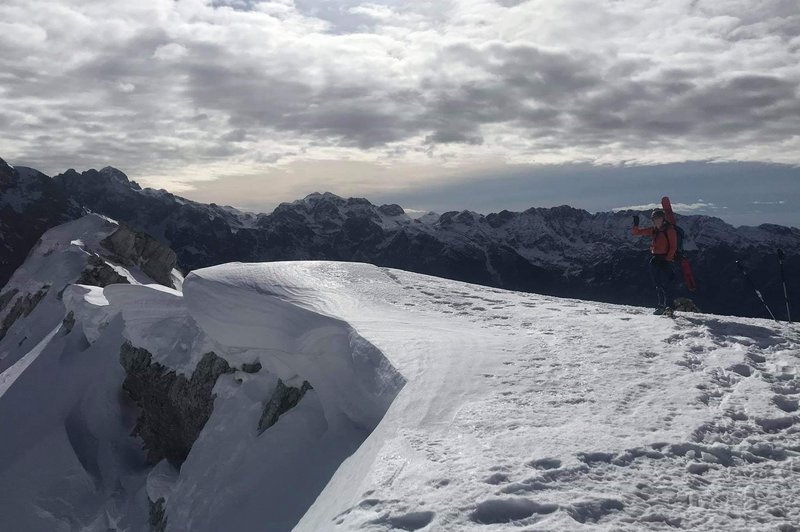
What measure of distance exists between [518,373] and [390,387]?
7.72ft

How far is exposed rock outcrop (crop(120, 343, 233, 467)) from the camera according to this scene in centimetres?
1864

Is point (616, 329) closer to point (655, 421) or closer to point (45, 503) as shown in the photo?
point (655, 421)

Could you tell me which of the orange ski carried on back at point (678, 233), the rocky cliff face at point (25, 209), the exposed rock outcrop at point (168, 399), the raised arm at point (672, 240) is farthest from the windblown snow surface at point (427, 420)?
the rocky cliff face at point (25, 209)

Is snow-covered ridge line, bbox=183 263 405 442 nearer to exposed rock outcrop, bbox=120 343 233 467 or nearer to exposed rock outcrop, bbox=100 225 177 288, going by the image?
exposed rock outcrop, bbox=120 343 233 467

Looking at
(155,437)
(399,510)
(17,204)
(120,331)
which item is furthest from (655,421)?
(17,204)

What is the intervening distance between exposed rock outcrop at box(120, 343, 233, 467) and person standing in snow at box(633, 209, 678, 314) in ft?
41.4

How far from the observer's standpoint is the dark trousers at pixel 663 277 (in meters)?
15.2

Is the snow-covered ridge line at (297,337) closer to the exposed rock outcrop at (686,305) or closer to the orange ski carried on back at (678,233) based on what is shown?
the orange ski carried on back at (678,233)

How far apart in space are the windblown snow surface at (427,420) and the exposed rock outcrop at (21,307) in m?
17.3

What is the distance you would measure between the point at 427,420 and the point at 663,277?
31.3 feet

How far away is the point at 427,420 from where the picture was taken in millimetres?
8938

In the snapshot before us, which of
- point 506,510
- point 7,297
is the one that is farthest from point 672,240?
point 7,297

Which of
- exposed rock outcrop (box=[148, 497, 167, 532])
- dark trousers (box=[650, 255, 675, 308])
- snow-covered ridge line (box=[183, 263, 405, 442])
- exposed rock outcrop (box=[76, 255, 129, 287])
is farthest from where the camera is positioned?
exposed rock outcrop (box=[76, 255, 129, 287])

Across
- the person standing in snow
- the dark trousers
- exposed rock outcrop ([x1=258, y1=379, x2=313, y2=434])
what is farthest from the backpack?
exposed rock outcrop ([x1=258, y1=379, x2=313, y2=434])
